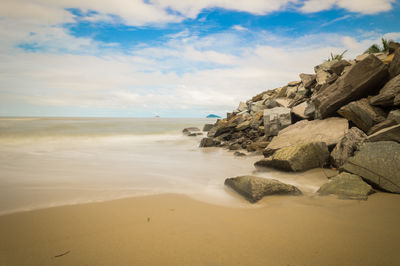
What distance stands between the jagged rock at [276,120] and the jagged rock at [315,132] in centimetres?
121

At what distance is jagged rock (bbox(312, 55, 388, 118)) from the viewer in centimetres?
581

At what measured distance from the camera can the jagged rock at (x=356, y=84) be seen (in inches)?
229

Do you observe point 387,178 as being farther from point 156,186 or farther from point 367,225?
point 156,186

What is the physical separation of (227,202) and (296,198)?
1.17 metres

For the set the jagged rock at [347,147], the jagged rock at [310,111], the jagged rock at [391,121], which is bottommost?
the jagged rock at [347,147]

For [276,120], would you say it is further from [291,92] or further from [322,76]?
[291,92]

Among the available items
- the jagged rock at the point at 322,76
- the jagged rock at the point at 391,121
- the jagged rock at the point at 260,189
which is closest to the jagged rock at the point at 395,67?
the jagged rock at the point at 391,121

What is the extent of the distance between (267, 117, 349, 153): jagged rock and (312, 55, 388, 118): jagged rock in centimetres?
46

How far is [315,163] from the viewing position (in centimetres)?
518

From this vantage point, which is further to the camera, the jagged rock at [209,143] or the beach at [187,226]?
the jagged rock at [209,143]

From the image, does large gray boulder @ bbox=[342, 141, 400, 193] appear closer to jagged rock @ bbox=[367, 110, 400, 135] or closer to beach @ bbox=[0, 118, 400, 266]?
beach @ bbox=[0, 118, 400, 266]

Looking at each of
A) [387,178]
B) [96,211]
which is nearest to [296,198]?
[387,178]

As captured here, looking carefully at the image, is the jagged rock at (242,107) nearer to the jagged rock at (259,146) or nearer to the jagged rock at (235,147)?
the jagged rock at (235,147)

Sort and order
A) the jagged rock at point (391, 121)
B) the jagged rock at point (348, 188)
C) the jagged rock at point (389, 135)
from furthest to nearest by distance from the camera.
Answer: the jagged rock at point (391, 121), the jagged rock at point (389, 135), the jagged rock at point (348, 188)
